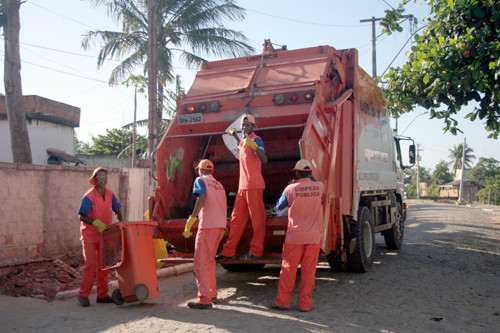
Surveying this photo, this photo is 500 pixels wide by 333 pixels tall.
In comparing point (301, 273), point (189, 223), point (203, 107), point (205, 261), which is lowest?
point (301, 273)

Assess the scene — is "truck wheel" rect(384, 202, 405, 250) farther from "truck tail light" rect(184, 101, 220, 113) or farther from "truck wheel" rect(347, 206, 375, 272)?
"truck tail light" rect(184, 101, 220, 113)

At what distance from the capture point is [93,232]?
17.3 feet

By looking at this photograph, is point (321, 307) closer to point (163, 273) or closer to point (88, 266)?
point (88, 266)

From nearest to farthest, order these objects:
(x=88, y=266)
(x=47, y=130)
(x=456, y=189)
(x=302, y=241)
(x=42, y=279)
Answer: (x=302, y=241), (x=88, y=266), (x=42, y=279), (x=47, y=130), (x=456, y=189)

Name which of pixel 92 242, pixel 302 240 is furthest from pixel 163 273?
pixel 302 240

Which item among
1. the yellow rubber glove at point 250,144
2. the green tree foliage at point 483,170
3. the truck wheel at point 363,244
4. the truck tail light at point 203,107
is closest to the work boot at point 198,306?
the yellow rubber glove at point 250,144

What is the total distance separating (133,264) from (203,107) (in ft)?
7.23

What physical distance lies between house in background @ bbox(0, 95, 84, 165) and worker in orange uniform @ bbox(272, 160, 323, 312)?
15.4 meters

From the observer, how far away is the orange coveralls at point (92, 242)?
524cm

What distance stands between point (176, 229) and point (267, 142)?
67.3 inches

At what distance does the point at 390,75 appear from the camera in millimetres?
8984

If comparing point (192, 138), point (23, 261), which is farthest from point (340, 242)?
point (23, 261)

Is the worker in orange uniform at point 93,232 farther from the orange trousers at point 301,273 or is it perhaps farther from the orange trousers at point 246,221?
the orange trousers at point 301,273

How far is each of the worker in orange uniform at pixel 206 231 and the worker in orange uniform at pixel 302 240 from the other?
2.28ft
